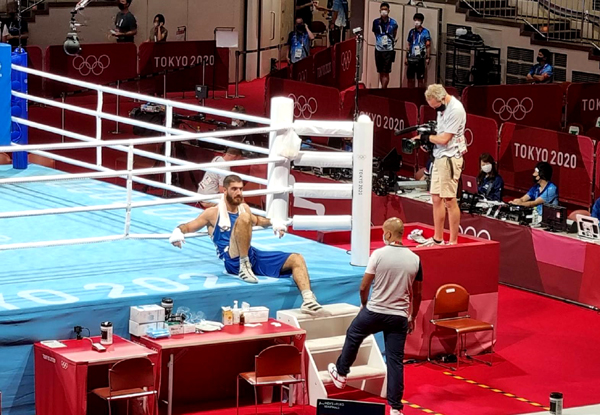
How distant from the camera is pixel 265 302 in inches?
365

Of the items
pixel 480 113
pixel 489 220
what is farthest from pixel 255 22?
pixel 489 220

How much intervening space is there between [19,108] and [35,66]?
8376 millimetres

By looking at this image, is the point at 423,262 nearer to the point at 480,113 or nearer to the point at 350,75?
the point at 480,113

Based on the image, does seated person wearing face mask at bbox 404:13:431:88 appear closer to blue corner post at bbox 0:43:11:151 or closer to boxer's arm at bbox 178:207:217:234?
blue corner post at bbox 0:43:11:151

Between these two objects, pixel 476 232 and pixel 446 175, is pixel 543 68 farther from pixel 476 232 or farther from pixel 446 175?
pixel 446 175

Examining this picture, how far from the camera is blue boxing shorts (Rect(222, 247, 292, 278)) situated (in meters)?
9.34

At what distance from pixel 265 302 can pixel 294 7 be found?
19989mm

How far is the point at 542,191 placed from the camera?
13414 mm

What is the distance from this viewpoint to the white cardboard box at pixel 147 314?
8.51 meters

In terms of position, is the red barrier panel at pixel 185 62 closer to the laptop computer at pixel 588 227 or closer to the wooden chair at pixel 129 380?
the laptop computer at pixel 588 227

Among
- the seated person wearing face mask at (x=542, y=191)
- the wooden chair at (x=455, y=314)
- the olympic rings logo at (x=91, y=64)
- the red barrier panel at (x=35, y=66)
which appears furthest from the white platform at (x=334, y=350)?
the olympic rings logo at (x=91, y=64)

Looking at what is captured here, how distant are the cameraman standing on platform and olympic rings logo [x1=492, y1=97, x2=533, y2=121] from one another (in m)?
7.99

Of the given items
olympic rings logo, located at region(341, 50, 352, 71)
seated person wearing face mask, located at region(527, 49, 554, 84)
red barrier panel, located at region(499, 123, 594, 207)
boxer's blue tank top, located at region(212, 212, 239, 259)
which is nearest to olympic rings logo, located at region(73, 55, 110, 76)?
olympic rings logo, located at region(341, 50, 352, 71)

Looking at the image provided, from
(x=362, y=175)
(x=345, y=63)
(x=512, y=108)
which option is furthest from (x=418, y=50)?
(x=362, y=175)
